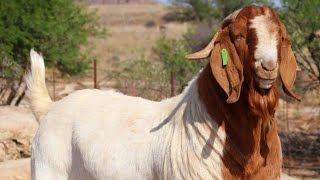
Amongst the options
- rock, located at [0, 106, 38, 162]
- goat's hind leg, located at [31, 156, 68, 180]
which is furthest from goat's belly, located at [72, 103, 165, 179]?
rock, located at [0, 106, 38, 162]

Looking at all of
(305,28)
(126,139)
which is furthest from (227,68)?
(305,28)

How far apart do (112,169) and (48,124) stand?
32.8 inches

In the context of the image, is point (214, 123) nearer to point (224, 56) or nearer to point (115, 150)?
point (224, 56)

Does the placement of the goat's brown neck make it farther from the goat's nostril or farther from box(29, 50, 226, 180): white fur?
the goat's nostril

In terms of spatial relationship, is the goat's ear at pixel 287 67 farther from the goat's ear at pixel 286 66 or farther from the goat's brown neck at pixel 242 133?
the goat's brown neck at pixel 242 133

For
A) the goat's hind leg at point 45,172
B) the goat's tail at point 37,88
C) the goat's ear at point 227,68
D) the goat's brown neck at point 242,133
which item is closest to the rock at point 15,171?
the goat's tail at point 37,88

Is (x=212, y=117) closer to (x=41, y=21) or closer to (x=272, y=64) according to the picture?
(x=272, y=64)

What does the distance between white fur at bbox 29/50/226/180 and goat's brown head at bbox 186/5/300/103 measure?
329mm

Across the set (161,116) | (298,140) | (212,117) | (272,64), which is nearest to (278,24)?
(272,64)

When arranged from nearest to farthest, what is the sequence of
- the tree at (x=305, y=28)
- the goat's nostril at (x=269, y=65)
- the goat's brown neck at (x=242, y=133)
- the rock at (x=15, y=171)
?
the goat's nostril at (x=269, y=65)
the goat's brown neck at (x=242, y=133)
the rock at (x=15, y=171)
the tree at (x=305, y=28)

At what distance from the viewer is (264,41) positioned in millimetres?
3070

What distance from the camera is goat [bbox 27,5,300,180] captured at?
3.11 metres

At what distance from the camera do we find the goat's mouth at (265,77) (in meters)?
3.01

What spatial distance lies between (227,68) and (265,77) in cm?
22
